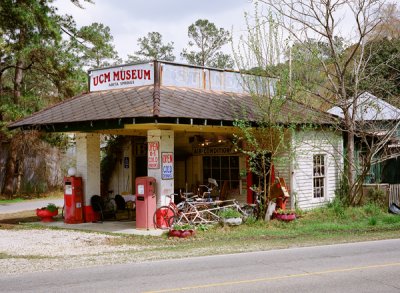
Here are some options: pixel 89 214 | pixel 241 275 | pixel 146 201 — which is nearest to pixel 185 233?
pixel 146 201

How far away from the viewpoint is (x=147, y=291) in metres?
7.93

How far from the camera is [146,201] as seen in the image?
15.7 m

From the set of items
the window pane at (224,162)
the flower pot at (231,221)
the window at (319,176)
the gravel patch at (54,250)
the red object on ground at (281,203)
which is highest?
the window pane at (224,162)

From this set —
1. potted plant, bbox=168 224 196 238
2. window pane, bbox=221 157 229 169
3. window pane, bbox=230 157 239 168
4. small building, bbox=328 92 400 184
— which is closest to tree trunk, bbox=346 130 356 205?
small building, bbox=328 92 400 184

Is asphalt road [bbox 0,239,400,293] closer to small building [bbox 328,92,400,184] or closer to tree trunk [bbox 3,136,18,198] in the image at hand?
small building [bbox 328,92,400,184]

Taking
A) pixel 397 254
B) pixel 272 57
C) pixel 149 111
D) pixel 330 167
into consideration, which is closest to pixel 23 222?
pixel 149 111

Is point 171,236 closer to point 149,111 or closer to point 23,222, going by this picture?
point 149,111

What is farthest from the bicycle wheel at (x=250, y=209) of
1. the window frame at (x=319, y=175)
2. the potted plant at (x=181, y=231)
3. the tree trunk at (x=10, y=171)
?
the tree trunk at (x=10, y=171)

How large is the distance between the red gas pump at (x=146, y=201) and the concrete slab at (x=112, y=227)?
0.89ft

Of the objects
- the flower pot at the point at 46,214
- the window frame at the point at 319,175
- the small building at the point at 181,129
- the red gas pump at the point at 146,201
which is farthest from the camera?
the window frame at the point at 319,175

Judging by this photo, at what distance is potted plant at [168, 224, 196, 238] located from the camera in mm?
14367

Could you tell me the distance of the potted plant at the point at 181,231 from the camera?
14.4m

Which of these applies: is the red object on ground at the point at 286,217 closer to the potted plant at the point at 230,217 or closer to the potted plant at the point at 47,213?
the potted plant at the point at 230,217

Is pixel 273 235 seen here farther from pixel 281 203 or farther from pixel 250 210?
pixel 281 203
